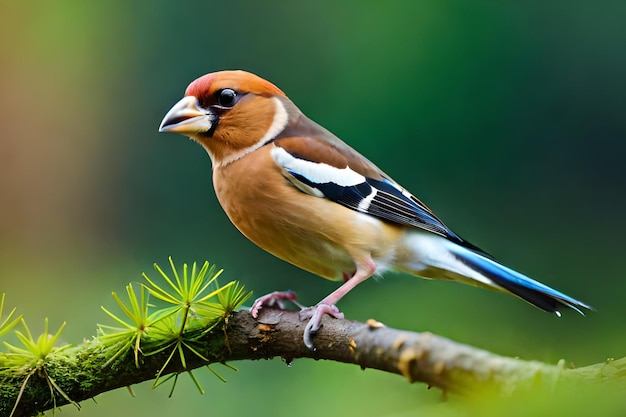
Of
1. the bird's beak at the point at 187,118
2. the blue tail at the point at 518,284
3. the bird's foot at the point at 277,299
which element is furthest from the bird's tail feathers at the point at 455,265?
the bird's beak at the point at 187,118

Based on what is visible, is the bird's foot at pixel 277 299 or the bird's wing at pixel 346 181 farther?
the bird's wing at pixel 346 181

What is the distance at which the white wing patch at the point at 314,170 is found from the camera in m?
1.65

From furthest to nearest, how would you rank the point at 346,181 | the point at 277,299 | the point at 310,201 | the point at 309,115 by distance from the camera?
the point at 309,115
the point at 346,181
the point at 310,201
the point at 277,299

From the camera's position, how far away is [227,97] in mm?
1709

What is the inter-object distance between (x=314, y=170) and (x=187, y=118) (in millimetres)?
306

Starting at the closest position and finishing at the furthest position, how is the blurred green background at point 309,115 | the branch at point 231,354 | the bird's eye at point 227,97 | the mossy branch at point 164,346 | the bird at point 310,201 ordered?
the branch at point 231,354 → the mossy branch at point 164,346 → the bird at point 310,201 → the bird's eye at point 227,97 → the blurred green background at point 309,115

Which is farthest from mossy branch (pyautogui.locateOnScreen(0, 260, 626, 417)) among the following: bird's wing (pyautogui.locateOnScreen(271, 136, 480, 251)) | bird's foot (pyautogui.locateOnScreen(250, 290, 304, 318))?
bird's wing (pyautogui.locateOnScreen(271, 136, 480, 251))

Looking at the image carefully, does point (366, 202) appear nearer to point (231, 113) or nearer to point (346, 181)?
point (346, 181)

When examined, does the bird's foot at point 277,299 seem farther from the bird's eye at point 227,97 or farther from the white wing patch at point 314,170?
the bird's eye at point 227,97

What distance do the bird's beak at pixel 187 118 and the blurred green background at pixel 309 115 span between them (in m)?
0.54

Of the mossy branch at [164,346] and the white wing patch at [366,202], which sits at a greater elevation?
the white wing patch at [366,202]

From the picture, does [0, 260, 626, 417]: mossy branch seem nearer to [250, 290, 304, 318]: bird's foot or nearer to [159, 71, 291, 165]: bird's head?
[250, 290, 304, 318]: bird's foot

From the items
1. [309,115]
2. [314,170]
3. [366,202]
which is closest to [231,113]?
[314,170]

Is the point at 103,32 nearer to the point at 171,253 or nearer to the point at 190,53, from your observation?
the point at 190,53
